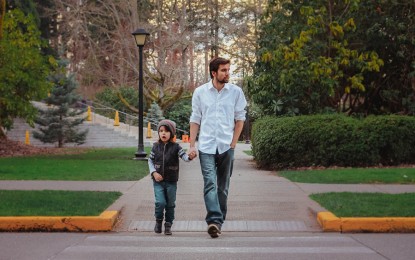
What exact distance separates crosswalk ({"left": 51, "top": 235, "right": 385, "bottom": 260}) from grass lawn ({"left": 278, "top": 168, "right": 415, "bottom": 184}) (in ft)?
20.1

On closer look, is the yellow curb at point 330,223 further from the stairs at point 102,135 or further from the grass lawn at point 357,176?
the stairs at point 102,135

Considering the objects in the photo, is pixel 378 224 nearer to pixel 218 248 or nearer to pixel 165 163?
pixel 218 248

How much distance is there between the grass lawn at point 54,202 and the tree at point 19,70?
13870 mm

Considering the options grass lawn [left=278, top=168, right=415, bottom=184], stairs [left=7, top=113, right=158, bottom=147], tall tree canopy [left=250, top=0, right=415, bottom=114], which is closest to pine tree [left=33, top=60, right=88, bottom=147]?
stairs [left=7, top=113, right=158, bottom=147]

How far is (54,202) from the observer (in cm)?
1030

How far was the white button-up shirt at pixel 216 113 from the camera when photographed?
803 centimetres

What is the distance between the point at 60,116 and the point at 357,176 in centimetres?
2162

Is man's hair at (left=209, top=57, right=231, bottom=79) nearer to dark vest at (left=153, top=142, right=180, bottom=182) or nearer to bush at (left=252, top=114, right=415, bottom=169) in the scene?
dark vest at (left=153, top=142, right=180, bottom=182)

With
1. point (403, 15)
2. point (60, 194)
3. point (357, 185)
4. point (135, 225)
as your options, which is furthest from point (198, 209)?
point (403, 15)

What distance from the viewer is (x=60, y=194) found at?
1135 centimetres

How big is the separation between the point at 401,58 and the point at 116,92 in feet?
92.8

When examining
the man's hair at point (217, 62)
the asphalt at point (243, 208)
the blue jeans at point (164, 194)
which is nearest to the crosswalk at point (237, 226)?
the asphalt at point (243, 208)

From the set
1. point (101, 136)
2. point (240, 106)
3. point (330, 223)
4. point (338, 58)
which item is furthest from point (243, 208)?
point (101, 136)

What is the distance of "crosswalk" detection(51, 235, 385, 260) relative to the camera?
6.78m
